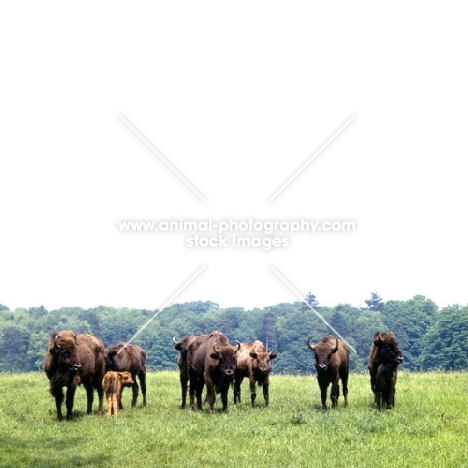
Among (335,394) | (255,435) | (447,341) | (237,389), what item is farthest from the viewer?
(447,341)

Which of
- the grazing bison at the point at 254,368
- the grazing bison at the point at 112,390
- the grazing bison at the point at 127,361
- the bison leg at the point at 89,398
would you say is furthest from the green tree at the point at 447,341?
the grazing bison at the point at 112,390

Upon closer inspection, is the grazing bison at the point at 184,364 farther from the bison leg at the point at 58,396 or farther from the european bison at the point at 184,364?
the bison leg at the point at 58,396

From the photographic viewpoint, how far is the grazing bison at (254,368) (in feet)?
72.9

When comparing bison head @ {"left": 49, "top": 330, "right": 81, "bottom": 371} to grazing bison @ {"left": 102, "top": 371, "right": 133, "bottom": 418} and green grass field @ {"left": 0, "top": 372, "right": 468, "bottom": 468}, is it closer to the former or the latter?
grazing bison @ {"left": 102, "top": 371, "right": 133, "bottom": 418}

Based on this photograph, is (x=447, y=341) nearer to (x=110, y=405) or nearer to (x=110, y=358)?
(x=110, y=358)

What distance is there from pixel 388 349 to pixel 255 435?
570 cm

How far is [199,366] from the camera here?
21281 millimetres

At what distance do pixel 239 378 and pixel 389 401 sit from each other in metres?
6.14

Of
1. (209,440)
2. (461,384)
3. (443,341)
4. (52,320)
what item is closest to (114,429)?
(209,440)

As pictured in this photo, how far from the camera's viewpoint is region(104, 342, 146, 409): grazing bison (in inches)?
874

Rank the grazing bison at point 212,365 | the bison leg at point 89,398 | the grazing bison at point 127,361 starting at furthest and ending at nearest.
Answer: the grazing bison at point 127,361, the bison leg at point 89,398, the grazing bison at point 212,365

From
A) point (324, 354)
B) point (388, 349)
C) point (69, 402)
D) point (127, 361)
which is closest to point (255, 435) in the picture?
point (324, 354)

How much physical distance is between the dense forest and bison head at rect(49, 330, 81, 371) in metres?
64.5

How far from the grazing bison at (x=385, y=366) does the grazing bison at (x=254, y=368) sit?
12.5 ft
